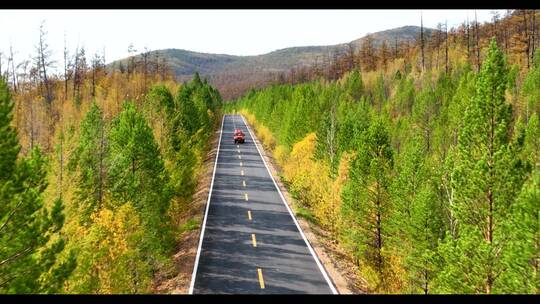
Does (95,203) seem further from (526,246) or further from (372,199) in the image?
(526,246)

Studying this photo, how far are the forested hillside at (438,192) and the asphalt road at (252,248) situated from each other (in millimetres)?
3030

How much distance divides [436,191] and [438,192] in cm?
66

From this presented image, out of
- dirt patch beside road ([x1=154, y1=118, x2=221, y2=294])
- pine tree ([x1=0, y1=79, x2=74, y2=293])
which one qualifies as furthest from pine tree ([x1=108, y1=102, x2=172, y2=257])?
pine tree ([x1=0, y1=79, x2=74, y2=293])

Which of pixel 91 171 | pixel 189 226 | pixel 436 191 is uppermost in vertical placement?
pixel 91 171

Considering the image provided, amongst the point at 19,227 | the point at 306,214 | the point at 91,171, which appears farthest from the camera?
the point at 306,214

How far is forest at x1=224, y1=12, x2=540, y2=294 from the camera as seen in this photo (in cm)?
1575

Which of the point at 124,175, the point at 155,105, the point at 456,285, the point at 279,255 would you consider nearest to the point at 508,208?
the point at 456,285

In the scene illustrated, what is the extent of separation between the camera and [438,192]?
26516 mm

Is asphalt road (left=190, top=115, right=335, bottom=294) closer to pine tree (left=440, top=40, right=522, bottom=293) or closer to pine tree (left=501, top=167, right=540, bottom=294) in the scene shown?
Result: pine tree (left=440, top=40, right=522, bottom=293)

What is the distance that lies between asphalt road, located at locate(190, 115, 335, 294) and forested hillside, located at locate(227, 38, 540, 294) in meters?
3.03

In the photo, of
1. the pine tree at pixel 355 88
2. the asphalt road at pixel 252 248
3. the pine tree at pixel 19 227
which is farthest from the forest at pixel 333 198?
the pine tree at pixel 355 88

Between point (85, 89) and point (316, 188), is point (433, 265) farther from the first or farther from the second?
point (85, 89)

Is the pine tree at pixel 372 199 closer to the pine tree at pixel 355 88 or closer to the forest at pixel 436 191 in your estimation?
the forest at pixel 436 191

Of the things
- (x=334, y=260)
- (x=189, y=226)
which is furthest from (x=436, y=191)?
(x=189, y=226)
